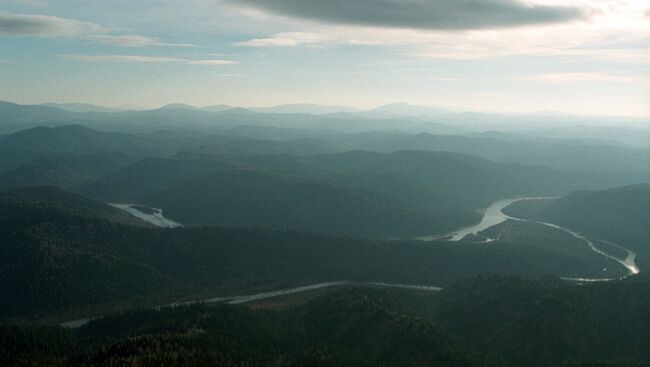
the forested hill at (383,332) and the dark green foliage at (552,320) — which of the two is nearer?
the forested hill at (383,332)

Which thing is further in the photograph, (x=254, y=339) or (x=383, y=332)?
(x=383, y=332)

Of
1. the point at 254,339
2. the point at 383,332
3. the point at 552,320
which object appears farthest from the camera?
the point at 552,320

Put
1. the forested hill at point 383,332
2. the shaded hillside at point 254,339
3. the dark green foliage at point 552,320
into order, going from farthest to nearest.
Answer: the dark green foliage at point 552,320 < the forested hill at point 383,332 < the shaded hillside at point 254,339

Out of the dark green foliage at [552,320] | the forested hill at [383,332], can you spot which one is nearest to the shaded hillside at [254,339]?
the forested hill at [383,332]

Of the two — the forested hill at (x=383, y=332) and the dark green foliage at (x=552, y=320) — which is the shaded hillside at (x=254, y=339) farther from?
the dark green foliage at (x=552, y=320)

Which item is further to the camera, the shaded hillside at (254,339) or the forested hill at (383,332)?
the forested hill at (383,332)

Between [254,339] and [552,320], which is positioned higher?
[254,339]

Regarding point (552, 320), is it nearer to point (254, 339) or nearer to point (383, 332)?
point (383, 332)

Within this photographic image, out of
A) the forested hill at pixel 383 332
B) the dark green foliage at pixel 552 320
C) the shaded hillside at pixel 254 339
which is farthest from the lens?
the dark green foliage at pixel 552 320

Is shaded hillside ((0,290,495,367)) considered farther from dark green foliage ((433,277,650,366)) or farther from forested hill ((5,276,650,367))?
dark green foliage ((433,277,650,366))

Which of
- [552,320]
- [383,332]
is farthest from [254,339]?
[552,320]

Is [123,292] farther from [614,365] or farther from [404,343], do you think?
[614,365]
